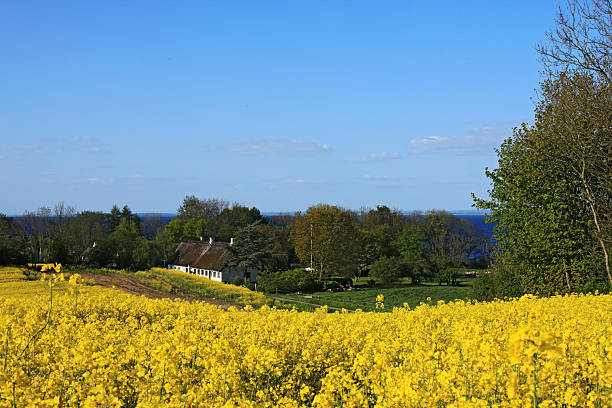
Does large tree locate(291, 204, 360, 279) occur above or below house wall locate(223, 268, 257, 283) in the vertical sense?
above

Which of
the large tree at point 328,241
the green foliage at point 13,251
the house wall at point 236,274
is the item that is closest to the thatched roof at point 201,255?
the house wall at point 236,274

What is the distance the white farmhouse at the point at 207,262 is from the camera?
5344 cm

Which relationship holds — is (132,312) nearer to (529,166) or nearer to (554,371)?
(554,371)

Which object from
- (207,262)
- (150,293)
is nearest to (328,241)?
(207,262)

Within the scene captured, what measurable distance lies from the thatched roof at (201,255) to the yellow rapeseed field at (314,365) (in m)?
45.5

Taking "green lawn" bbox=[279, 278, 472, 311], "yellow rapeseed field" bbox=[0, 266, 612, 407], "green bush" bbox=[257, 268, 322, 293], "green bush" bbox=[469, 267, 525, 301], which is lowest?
"green lawn" bbox=[279, 278, 472, 311]

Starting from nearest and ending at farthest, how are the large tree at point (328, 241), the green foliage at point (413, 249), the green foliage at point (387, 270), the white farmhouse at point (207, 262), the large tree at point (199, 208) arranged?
the white farmhouse at point (207, 262)
the large tree at point (328, 241)
the green foliage at point (387, 270)
the green foliage at point (413, 249)
the large tree at point (199, 208)

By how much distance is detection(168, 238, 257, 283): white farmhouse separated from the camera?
53.4 meters

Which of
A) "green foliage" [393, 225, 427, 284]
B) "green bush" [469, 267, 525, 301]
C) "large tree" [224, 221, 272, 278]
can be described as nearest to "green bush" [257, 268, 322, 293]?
"large tree" [224, 221, 272, 278]

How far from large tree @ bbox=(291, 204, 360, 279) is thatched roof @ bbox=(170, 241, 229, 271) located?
10.1m

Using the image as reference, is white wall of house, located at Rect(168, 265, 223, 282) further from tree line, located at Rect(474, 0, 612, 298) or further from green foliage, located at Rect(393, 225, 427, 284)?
tree line, located at Rect(474, 0, 612, 298)

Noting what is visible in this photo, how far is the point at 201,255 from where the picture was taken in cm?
5872

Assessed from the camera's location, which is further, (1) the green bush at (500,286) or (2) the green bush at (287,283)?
(2) the green bush at (287,283)

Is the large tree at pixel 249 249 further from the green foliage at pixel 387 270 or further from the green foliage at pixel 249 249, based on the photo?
the green foliage at pixel 387 270
